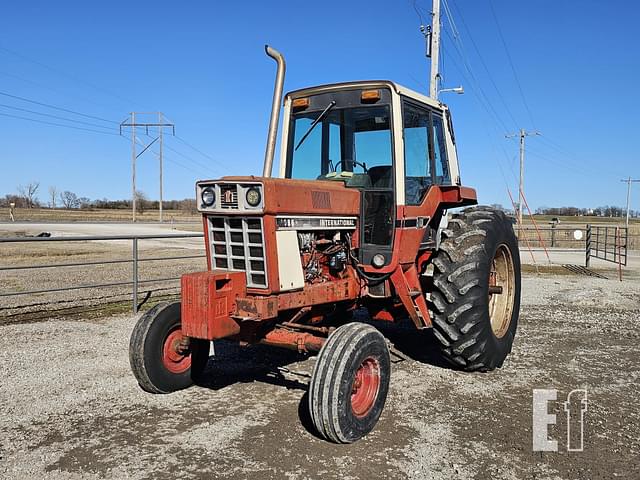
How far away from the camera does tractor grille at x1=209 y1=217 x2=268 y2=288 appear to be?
14.3ft

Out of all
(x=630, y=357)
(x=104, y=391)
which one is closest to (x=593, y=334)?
(x=630, y=357)

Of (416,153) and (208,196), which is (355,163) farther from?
(208,196)

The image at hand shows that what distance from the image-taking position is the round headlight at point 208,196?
4496 millimetres

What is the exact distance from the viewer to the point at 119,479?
3480 millimetres

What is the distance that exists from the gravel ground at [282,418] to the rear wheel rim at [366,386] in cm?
24

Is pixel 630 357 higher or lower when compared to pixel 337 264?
lower

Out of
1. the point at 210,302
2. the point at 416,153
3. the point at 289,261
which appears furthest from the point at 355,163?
the point at 210,302

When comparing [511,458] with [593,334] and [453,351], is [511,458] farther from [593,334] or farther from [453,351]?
[593,334]

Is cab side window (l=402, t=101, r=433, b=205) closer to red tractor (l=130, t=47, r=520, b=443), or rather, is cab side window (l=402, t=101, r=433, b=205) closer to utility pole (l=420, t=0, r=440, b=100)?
red tractor (l=130, t=47, r=520, b=443)

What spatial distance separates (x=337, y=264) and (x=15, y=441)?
9.49 ft

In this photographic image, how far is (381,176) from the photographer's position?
17.4 feet

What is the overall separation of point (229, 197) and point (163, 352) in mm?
1606

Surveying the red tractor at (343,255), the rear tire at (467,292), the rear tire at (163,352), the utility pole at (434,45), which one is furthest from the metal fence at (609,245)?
the rear tire at (163,352)

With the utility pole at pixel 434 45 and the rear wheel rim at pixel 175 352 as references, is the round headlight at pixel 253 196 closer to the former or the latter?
the rear wheel rim at pixel 175 352
